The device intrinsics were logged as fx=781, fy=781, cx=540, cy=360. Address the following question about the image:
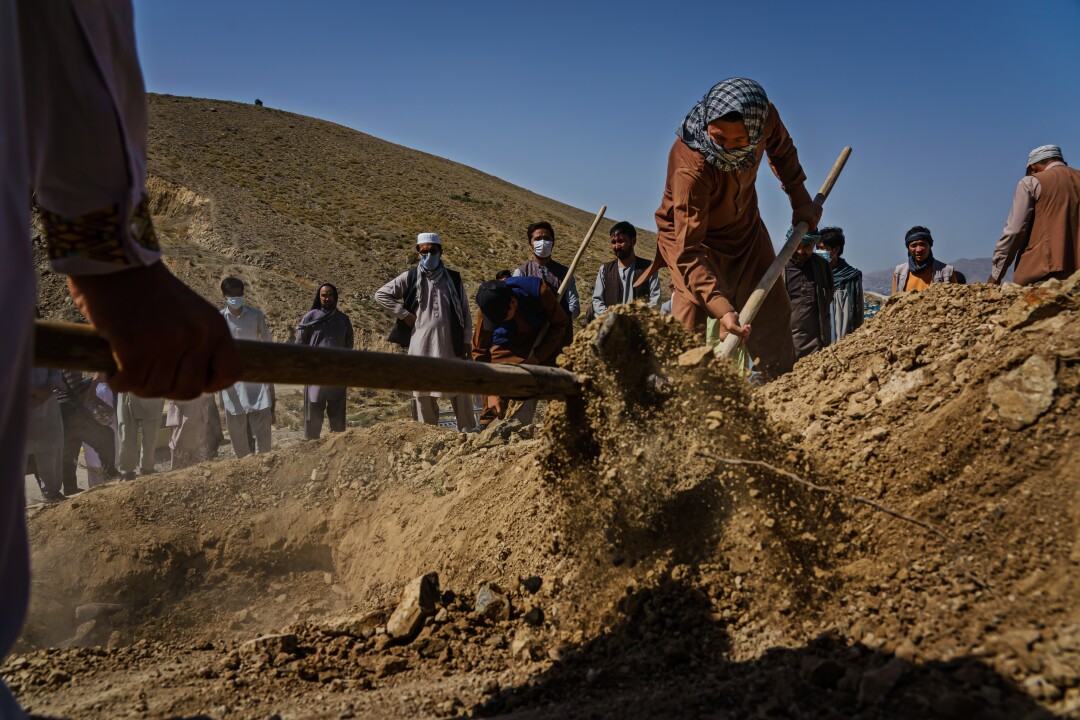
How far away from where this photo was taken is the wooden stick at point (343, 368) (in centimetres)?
146

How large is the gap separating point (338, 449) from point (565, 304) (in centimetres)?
264

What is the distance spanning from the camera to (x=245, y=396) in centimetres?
702

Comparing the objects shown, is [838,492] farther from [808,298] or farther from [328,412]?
[328,412]

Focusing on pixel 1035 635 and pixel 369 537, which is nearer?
pixel 1035 635

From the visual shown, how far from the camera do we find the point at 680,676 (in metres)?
2.07

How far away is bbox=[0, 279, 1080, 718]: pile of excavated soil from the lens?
1.81 m

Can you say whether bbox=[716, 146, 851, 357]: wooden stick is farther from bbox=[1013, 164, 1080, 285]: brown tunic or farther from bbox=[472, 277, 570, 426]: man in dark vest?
bbox=[472, 277, 570, 426]: man in dark vest

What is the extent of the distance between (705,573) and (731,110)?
229 cm

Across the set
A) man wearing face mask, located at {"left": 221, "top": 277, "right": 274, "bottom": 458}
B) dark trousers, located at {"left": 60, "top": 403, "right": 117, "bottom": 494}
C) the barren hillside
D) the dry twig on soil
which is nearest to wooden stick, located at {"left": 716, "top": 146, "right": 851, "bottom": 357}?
the dry twig on soil

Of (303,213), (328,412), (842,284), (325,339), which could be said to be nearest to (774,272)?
(842,284)

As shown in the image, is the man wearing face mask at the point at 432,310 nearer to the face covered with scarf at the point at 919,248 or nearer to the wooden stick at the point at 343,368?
the face covered with scarf at the point at 919,248

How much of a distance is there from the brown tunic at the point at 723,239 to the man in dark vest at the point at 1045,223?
1.51 meters

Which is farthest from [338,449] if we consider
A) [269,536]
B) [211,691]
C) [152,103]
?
[152,103]

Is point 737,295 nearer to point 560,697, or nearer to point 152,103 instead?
point 560,697
